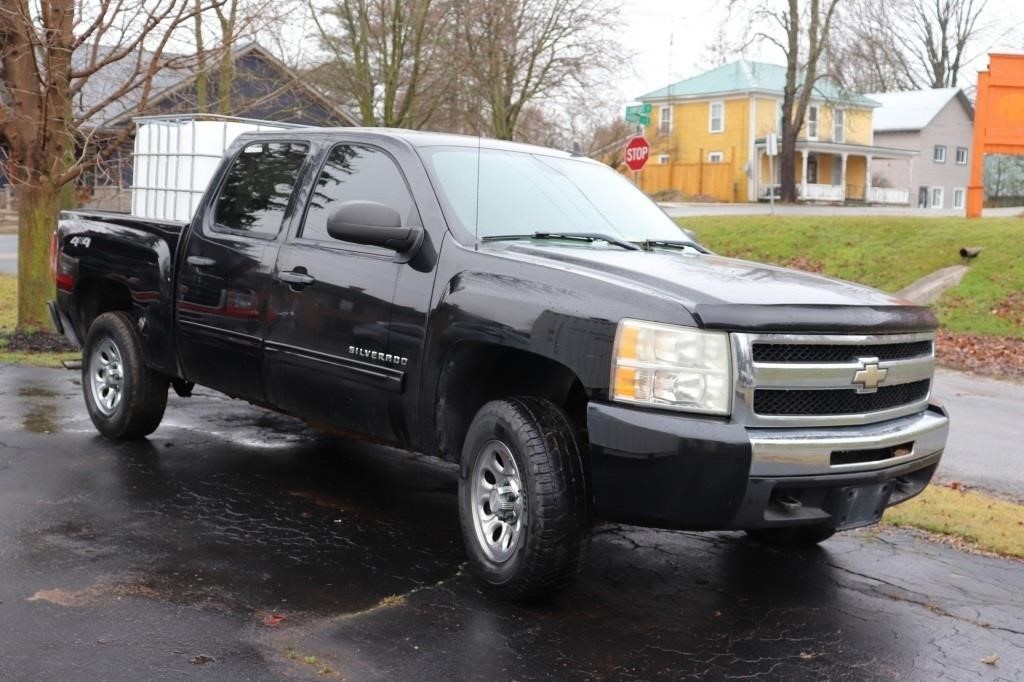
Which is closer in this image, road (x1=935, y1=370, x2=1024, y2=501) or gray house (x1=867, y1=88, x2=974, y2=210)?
road (x1=935, y1=370, x2=1024, y2=501)

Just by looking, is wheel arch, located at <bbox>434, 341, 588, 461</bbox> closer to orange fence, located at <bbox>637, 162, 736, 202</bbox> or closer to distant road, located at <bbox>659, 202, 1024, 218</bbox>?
distant road, located at <bbox>659, 202, 1024, 218</bbox>

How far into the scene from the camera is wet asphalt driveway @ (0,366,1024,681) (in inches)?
158

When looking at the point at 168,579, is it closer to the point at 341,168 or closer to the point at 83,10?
the point at 341,168

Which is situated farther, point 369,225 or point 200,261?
point 200,261

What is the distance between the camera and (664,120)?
57.9 m

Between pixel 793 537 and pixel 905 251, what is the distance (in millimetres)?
14540

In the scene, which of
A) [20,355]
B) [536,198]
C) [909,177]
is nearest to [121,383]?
[536,198]

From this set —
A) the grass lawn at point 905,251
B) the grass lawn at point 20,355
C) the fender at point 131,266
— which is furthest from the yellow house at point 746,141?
the fender at point 131,266

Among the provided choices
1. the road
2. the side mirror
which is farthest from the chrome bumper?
the road

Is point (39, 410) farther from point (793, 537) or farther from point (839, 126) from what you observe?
point (839, 126)

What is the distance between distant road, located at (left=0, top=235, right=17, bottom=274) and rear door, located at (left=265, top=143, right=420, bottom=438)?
18.0m

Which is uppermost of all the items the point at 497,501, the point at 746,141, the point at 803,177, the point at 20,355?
the point at 746,141

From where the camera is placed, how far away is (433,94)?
28172 mm

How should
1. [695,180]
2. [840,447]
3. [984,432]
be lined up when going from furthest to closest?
[695,180], [984,432], [840,447]
